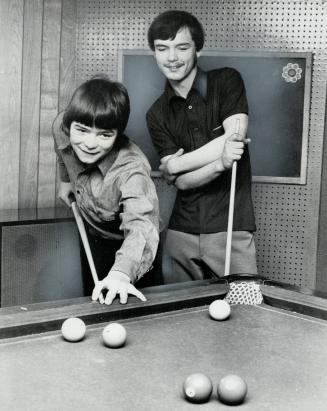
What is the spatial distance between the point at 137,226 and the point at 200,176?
0.94 meters

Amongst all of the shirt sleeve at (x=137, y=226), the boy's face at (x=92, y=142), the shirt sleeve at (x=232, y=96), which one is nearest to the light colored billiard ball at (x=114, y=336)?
the shirt sleeve at (x=137, y=226)

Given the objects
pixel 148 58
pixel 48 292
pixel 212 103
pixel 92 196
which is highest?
pixel 148 58

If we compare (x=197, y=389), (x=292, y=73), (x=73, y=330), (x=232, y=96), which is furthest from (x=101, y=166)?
(x=197, y=389)

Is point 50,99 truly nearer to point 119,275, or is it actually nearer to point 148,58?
point 148,58

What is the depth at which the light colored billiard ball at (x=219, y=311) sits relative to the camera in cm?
166

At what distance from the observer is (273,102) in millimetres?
3447

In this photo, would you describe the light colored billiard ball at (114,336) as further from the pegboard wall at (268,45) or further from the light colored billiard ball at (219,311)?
the pegboard wall at (268,45)

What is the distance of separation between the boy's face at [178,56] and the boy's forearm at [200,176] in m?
0.59

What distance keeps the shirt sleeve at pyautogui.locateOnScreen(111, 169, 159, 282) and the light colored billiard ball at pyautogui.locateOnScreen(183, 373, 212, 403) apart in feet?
2.57

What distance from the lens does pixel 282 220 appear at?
3.48 meters

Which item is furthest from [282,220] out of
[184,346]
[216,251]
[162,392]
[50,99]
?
[162,392]

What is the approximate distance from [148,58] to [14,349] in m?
2.48

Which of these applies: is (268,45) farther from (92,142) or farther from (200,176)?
(92,142)

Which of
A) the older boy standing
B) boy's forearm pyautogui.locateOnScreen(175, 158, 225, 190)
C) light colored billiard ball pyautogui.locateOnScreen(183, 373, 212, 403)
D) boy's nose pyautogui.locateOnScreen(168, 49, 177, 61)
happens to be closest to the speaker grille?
the older boy standing
